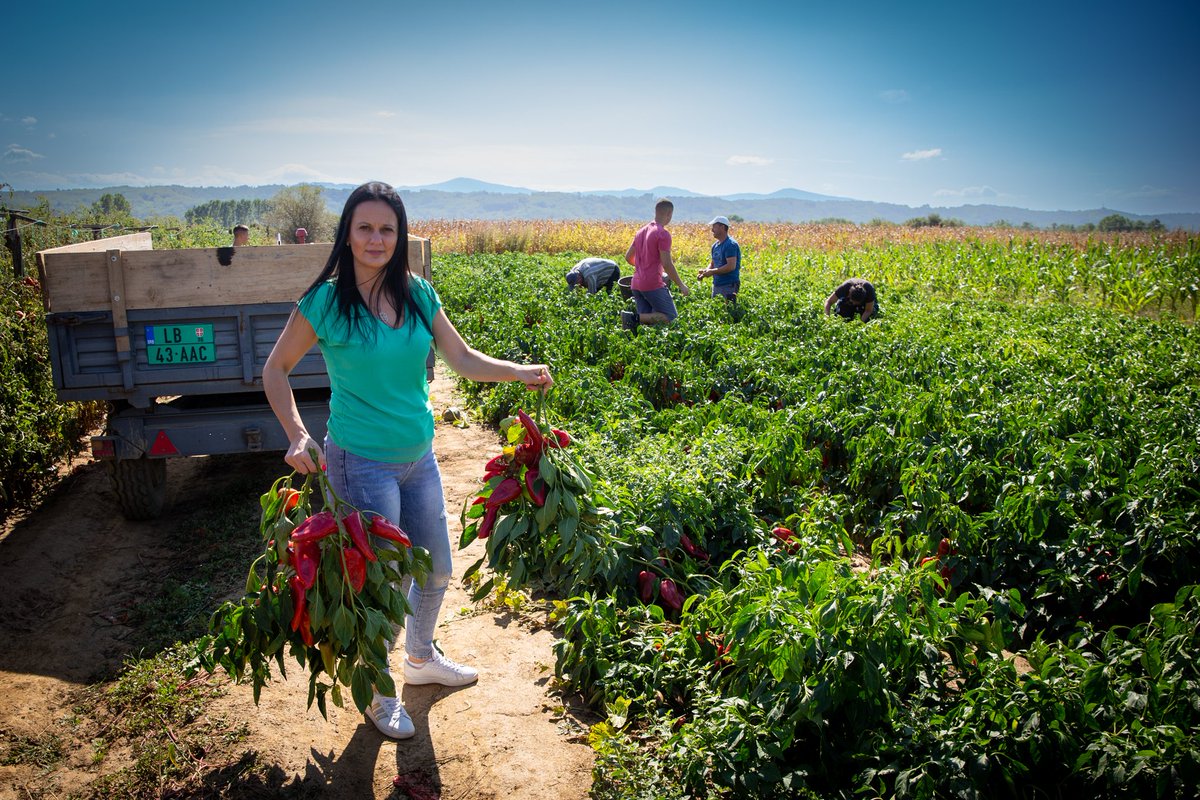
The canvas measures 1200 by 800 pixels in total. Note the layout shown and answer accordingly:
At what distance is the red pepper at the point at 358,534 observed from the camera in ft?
9.21

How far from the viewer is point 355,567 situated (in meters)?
2.81

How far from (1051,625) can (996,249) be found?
1898cm

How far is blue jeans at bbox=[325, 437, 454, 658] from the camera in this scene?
3082mm

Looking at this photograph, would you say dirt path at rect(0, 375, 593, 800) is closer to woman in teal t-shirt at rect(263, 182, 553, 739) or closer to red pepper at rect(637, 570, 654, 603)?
red pepper at rect(637, 570, 654, 603)

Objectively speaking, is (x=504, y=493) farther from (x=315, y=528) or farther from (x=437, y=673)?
(x=437, y=673)

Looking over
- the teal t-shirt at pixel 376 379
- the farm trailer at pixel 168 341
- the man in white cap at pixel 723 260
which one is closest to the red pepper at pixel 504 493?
the teal t-shirt at pixel 376 379

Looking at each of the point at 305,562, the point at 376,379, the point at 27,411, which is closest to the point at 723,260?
the point at 27,411

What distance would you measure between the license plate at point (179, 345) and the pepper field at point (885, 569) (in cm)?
251

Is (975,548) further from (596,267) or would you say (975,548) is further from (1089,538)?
(596,267)

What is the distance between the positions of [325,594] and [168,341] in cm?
333

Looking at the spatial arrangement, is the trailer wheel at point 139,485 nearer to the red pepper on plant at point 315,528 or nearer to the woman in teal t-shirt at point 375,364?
the woman in teal t-shirt at point 375,364

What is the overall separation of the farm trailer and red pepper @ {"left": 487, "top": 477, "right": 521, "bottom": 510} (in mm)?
2255

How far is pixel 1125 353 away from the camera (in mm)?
8141

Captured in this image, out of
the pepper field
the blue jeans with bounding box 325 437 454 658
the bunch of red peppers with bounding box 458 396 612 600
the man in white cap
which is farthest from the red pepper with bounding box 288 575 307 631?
the man in white cap
